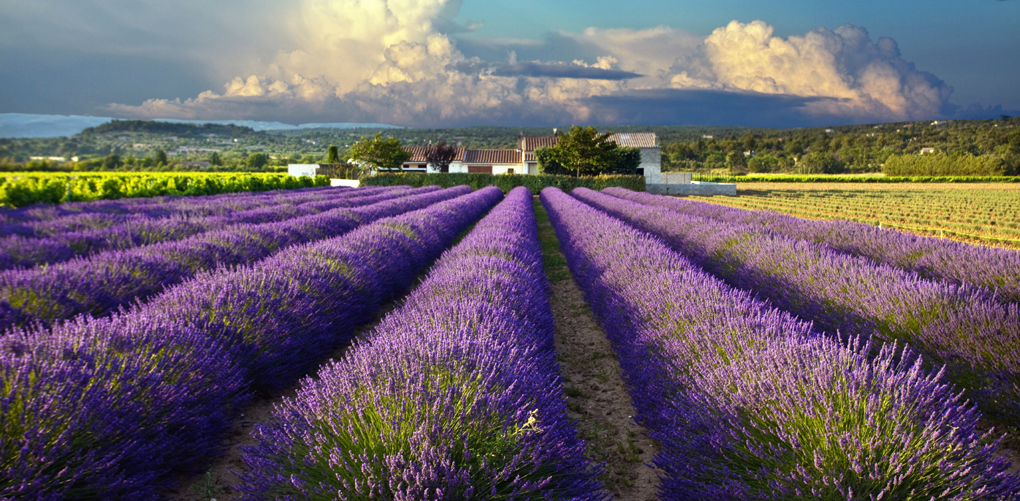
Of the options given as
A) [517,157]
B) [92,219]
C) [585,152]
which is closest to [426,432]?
[92,219]

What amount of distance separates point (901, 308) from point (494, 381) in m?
3.41

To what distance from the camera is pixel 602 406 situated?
11.7 ft

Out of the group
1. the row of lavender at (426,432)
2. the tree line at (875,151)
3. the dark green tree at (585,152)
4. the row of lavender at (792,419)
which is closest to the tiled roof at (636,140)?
the dark green tree at (585,152)

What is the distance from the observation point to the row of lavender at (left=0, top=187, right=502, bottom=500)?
6.19ft

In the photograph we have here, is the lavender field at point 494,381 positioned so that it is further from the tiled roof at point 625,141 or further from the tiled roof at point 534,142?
the tiled roof at point 534,142

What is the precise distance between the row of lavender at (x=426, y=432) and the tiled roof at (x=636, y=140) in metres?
50.8

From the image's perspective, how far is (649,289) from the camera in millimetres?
3906

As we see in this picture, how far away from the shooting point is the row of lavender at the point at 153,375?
6.19 ft

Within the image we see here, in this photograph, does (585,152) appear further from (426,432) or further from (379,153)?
(426,432)

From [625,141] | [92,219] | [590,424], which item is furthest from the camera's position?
[625,141]

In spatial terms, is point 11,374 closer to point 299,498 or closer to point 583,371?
point 299,498

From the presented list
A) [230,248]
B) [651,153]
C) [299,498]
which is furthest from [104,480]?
[651,153]

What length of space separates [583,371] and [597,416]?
2.79 ft

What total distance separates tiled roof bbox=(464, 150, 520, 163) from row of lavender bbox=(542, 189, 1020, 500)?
54.0 meters
